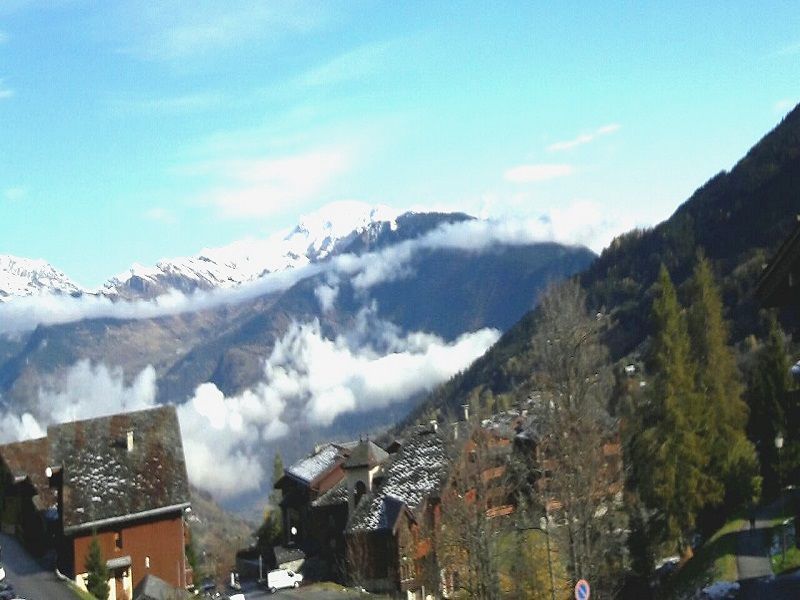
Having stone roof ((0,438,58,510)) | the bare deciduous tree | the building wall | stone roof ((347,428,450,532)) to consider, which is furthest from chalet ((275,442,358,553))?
the bare deciduous tree

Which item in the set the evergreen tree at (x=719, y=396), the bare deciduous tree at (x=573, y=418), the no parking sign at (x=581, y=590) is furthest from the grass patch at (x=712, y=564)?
the no parking sign at (x=581, y=590)

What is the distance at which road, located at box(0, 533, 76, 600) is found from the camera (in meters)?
46.7

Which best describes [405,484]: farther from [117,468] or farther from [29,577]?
[29,577]

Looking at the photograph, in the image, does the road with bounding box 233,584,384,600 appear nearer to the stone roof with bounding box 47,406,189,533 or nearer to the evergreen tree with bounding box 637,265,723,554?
the stone roof with bounding box 47,406,189,533

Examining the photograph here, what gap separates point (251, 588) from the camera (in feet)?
247

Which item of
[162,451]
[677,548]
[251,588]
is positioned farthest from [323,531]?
[677,548]

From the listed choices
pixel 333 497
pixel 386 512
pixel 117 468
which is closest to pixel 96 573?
pixel 117 468

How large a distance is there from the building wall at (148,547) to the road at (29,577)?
186 cm

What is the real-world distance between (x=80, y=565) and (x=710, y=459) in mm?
34201

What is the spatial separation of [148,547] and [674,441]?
2913 cm

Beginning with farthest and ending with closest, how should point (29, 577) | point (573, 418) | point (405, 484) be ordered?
point (405, 484)
point (29, 577)
point (573, 418)

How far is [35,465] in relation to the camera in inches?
2362

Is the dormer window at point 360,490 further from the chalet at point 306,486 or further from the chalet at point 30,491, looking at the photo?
the chalet at point 30,491

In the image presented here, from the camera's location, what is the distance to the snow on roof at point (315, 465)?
81500 millimetres
